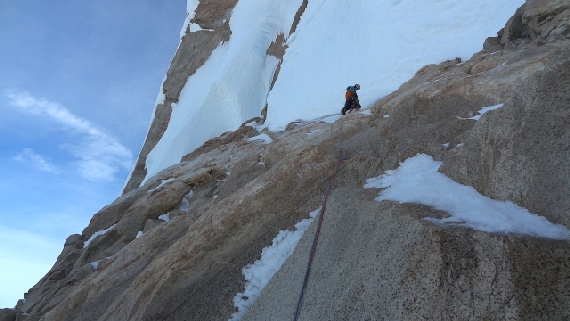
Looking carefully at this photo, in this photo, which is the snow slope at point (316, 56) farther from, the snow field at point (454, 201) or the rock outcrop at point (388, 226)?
the snow field at point (454, 201)

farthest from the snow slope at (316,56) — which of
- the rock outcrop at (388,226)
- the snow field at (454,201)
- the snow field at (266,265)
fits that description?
the snow field at (266,265)

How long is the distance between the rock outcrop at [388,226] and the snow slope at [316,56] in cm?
256

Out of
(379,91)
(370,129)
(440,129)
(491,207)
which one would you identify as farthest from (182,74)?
(491,207)

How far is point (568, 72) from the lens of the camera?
3.97 metres

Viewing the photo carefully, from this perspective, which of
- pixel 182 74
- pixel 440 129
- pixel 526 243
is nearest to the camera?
pixel 526 243

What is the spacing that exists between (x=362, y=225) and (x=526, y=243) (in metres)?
1.76

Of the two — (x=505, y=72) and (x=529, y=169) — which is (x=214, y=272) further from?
(x=505, y=72)

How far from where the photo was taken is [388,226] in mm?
4227

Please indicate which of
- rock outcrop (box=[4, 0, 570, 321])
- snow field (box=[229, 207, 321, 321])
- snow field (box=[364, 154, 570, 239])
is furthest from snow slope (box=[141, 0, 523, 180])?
snow field (box=[229, 207, 321, 321])

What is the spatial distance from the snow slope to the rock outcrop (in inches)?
101

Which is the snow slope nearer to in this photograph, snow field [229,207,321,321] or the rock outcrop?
the rock outcrop

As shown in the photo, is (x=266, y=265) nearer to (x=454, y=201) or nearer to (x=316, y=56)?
(x=454, y=201)

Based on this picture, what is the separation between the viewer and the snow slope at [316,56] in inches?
554

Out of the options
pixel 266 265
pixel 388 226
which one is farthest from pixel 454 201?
pixel 266 265
